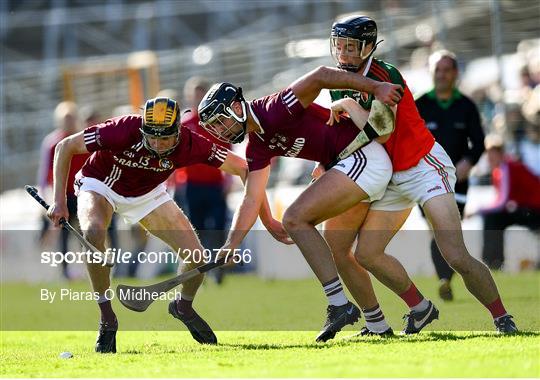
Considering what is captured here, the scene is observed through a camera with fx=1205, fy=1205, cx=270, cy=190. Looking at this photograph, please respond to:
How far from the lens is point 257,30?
24141mm

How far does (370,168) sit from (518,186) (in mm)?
7429

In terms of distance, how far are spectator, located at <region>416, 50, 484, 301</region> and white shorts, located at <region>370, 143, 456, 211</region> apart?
3.21 metres

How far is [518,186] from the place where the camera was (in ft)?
52.0

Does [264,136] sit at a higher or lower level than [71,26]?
higher

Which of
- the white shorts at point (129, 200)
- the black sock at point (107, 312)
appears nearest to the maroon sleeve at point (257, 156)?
the white shorts at point (129, 200)

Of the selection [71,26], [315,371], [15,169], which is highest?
[315,371]

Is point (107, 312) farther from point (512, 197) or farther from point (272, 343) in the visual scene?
point (512, 197)

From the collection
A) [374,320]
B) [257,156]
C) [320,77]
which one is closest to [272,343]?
[374,320]

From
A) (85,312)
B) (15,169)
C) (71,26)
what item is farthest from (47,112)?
(85,312)

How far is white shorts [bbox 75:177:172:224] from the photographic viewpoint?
9500 mm

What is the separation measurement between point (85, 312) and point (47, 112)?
11570 millimetres

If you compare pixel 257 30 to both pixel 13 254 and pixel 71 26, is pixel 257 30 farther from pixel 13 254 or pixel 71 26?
pixel 13 254

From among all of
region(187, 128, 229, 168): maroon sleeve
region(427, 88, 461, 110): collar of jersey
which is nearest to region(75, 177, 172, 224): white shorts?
region(187, 128, 229, 168): maroon sleeve

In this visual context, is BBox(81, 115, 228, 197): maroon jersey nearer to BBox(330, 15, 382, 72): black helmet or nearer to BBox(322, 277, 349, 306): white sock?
BBox(330, 15, 382, 72): black helmet
